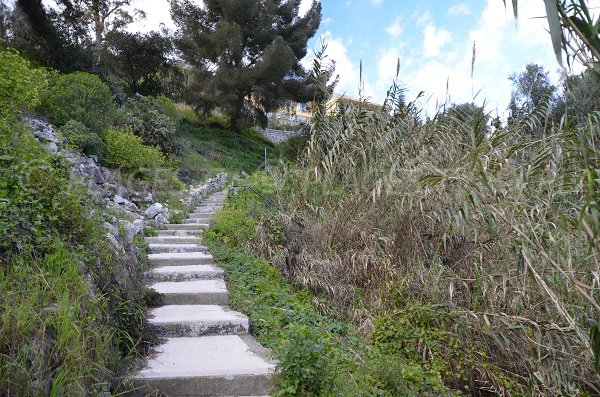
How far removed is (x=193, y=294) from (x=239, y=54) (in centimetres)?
1644

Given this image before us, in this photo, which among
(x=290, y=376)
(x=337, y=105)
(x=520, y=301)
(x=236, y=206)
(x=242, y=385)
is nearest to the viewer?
(x=290, y=376)

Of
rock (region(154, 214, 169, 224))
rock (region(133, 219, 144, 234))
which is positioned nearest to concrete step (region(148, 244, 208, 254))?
rock (region(133, 219, 144, 234))

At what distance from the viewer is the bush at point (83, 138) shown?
7.34m

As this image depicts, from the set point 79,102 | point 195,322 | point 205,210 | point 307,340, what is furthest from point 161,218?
point 307,340

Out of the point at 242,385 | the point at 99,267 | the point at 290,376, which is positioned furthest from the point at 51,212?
the point at 290,376

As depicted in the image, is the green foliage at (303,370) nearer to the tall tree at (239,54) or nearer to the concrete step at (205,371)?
the concrete step at (205,371)

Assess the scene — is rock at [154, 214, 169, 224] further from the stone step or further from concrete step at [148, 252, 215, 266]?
concrete step at [148, 252, 215, 266]

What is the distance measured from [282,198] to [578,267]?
3.92m

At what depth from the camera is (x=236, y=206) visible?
7430 mm

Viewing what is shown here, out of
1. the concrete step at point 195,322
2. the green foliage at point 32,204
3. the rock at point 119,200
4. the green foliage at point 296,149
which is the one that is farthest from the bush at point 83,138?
the concrete step at point 195,322

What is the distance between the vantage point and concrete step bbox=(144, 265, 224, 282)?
4.86m

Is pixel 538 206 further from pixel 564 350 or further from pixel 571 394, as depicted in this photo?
pixel 571 394

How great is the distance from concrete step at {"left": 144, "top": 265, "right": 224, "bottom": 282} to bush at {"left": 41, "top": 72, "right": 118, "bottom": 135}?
4.57 meters

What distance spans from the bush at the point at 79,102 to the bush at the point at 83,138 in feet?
1.60
